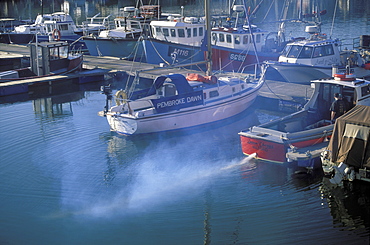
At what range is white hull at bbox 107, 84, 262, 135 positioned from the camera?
782 inches

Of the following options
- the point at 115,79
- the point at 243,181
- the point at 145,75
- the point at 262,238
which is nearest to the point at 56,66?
the point at 115,79

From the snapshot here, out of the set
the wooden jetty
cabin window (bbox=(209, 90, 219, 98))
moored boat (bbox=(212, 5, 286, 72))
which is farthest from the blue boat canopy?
moored boat (bbox=(212, 5, 286, 72))

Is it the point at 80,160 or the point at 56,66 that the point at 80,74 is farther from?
the point at 80,160

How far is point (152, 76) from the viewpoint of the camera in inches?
1155

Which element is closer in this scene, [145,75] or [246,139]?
[246,139]

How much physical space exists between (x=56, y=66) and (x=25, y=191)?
17.0 meters

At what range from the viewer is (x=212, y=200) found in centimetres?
1462

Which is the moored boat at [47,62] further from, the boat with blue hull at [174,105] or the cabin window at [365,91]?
the cabin window at [365,91]

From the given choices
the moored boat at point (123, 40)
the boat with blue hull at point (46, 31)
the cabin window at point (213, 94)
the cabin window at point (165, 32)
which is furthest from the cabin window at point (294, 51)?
the boat with blue hull at point (46, 31)

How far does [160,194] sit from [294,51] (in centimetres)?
1412

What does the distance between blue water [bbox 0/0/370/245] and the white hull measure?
15.5 inches

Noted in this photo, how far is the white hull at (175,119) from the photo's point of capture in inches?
782

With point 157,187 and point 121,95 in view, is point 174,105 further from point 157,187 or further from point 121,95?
point 157,187

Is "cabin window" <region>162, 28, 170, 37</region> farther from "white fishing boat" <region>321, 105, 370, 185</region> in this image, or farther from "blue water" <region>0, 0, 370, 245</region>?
"white fishing boat" <region>321, 105, 370, 185</region>
